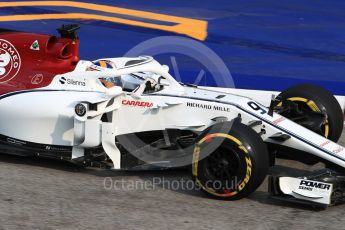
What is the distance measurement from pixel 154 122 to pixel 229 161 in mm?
913

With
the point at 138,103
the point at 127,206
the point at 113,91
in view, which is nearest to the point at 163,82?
the point at 138,103

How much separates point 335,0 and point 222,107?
8.74 m

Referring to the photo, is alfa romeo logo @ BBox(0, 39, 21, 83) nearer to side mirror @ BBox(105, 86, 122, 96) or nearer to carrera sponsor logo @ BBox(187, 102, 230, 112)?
side mirror @ BBox(105, 86, 122, 96)

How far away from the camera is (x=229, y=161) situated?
5.75 m

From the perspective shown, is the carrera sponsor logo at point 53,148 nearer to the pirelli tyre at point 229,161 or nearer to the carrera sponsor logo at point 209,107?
the carrera sponsor logo at point 209,107

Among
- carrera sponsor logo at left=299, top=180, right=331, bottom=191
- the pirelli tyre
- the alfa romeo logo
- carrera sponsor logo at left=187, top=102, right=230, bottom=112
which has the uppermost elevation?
the alfa romeo logo

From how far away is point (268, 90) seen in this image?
372 inches

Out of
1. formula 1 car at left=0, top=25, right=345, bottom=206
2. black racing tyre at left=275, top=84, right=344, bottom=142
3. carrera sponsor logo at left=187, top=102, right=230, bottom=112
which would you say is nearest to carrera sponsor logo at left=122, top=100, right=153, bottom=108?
formula 1 car at left=0, top=25, right=345, bottom=206

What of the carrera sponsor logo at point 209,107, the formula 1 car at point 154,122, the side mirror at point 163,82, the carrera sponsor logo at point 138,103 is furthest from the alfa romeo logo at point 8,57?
the carrera sponsor logo at point 209,107

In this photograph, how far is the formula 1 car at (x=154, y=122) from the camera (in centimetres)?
569

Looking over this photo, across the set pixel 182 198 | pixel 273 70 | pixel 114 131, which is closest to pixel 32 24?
pixel 273 70

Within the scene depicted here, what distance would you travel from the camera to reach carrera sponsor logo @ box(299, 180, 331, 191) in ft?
18.1

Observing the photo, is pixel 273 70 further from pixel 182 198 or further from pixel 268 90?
pixel 182 198

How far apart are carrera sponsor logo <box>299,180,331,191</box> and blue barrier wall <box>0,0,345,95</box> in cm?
404
